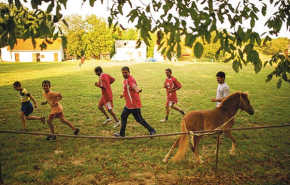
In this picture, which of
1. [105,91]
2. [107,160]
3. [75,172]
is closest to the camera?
[75,172]

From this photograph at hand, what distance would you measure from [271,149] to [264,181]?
1625 millimetres

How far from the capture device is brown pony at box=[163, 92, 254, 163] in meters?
4.27

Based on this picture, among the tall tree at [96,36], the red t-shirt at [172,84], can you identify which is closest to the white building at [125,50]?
the tall tree at [96,36]

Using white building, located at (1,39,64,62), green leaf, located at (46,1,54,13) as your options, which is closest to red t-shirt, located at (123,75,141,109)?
green leaf, located at (46,1,54,13)

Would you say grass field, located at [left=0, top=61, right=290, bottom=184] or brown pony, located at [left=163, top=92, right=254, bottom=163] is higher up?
brown pony, located at [left=163, top=92, right=254, bottom=163]

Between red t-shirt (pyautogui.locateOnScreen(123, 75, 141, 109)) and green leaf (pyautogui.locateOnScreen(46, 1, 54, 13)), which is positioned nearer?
green leaf (pyautogui.locateOnScreen(46, 1, 54, 13))

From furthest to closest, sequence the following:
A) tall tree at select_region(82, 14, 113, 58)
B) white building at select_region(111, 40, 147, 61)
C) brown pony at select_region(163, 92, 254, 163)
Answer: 1. white building at select_region(111, 40, 147, 61)
2. tall tree at select_region(82, 14, 113, 58)
3. brown pony at select_region(163, 92, 254, 163)

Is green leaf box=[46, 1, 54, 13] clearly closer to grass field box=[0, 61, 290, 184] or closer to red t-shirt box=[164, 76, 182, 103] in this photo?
grass field box=[0, 61, 290, 184]

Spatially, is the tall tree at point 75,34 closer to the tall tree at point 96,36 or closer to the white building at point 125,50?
the tall tree at point 96,36

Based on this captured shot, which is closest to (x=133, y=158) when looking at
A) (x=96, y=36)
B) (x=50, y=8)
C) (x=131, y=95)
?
(x=131, y=95)

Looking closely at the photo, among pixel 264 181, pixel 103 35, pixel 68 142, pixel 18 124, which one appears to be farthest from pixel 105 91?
pixel 103 35

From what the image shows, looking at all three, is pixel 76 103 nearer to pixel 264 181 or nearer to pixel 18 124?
pixel 18 124

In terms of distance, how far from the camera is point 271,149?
5.15 metres

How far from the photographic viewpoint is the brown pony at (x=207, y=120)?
14.0ft
